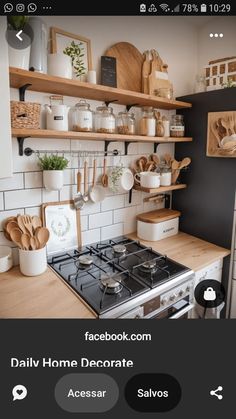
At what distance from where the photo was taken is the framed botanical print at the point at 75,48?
845 millimetres

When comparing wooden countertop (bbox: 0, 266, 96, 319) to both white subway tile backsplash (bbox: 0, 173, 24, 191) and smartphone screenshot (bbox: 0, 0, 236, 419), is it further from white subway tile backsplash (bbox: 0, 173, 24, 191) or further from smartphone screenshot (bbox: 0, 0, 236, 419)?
white subway tile backsplash (bbox: 0, 173, 24, 191)

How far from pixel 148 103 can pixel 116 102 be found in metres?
0.15

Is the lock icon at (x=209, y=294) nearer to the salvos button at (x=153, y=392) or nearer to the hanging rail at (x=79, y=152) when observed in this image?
the salvos button at (x=153, y=392)

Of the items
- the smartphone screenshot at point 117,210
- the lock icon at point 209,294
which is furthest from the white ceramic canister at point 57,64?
the lock icon at point 209,294

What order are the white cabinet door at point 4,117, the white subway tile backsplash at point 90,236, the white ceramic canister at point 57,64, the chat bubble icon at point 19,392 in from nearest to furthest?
1. the chat bubble icon at point 19,392
2. the white cabinet door at point 4,117
3. the white ceramic canister at point 57,64
4. the white subway tile backsplash at point 90,236

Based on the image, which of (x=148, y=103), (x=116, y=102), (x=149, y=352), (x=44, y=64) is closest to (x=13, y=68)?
(x=44, y=64)

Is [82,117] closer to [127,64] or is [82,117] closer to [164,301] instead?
[127,64]

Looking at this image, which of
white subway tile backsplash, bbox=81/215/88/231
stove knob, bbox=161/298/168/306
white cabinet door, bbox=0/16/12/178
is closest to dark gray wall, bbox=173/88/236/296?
stove knob, bbox=161/298/168/306

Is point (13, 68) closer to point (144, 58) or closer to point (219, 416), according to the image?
point (144, 58)

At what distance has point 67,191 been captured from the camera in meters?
1.07

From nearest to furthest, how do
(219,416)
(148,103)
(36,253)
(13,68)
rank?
1. (219,416)
2. (13,68)
3. (36,253)
4. (148,103)

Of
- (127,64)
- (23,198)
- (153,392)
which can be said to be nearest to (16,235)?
(23,198)

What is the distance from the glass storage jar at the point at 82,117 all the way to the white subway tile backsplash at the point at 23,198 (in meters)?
0.28

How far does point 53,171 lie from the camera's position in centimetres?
94
